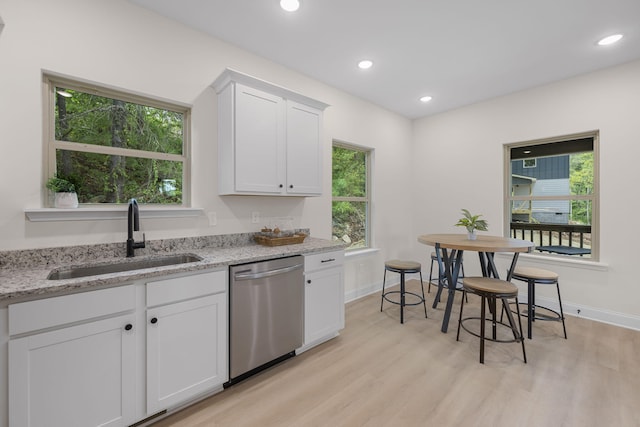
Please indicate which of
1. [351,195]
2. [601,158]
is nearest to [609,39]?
[601,158]

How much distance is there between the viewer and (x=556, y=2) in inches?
82.0

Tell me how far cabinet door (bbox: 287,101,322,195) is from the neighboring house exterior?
2.89 m

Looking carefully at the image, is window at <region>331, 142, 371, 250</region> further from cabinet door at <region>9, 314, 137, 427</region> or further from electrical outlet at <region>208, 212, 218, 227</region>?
cabinet door at <region>9, 314, 137, 427</region>

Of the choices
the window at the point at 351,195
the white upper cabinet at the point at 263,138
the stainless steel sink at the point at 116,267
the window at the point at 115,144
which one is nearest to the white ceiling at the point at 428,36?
the white upper cabinet at the point at 263,138

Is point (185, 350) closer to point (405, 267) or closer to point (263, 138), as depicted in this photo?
point (263, 138)

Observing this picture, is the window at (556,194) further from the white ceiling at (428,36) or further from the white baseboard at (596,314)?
the white ceiling at (428,36)

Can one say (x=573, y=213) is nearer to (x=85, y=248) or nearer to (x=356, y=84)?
(x=356, y=84)

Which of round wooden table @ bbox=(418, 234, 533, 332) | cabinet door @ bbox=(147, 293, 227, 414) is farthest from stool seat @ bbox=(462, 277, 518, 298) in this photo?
cabinet door @ bbox=(147, 293, 227, 414)

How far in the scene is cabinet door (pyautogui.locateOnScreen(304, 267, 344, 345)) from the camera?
2.41 meters

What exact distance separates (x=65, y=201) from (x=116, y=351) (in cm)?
104

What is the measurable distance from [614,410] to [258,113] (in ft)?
10.8

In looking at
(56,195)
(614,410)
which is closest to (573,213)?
(614,410)

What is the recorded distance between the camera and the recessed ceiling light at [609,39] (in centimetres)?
248

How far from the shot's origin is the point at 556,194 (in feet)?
11.6
